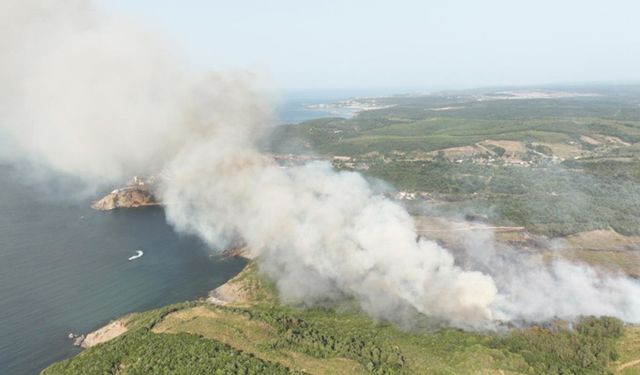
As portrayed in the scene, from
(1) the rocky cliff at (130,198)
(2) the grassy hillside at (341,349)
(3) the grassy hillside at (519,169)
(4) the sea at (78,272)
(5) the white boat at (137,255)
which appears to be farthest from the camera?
(1) the rocky cliff at (130,198)

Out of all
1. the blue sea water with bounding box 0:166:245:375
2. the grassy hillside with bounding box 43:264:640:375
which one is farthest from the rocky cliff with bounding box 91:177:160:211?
the grassy hillside with bounding box 43:264:640:375

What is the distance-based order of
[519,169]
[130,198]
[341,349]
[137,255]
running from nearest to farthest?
[341,349] < [137,255] < [130,198] < [519,169]

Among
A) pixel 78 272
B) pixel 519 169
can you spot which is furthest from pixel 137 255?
pixel 519 169

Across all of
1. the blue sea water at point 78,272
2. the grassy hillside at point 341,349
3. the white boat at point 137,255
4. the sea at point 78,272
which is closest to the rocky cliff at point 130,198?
the sea at point 78,272

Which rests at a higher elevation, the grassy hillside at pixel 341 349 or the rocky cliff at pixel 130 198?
the grassy hillside at pixel 341 349

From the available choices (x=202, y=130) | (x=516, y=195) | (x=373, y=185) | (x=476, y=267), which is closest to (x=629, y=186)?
(x=516, y=195)

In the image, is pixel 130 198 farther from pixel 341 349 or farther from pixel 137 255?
pixel 341 349

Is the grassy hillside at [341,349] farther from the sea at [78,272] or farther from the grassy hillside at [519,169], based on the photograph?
the grassy hillside at [519,169]
